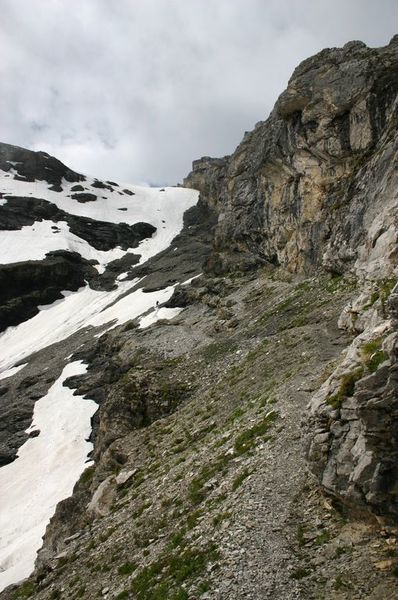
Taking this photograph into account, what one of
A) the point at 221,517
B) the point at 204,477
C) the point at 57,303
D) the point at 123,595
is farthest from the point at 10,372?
the point at 221,517

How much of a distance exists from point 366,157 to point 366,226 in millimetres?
10164

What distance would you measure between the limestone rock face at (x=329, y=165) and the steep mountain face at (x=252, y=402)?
0.20m

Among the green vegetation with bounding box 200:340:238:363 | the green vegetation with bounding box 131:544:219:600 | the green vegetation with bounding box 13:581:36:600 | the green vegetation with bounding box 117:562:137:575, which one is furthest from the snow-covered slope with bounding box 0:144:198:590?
the green vegetation with bounding box 131:544:219:600

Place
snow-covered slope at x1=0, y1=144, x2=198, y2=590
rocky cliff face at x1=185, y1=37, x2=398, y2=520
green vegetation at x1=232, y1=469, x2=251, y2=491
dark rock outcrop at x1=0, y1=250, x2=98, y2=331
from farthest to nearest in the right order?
dark rock outcrop at x1=0, y1=250, x2=98, y2=331, snow-covered slope at x1=0, y1=144, x2=198, y2=590, green vegetation at x1=232, y1=469, x2=251, y2=491, rocky cliff face at x1=185, y1=37, x2=398, y2=520

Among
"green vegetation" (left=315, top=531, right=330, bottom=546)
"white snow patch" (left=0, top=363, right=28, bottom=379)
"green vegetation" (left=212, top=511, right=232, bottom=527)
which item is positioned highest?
"white snow patch" (left=0, top=363, right=28, bottom=379)

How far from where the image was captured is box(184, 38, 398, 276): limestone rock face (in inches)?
1315

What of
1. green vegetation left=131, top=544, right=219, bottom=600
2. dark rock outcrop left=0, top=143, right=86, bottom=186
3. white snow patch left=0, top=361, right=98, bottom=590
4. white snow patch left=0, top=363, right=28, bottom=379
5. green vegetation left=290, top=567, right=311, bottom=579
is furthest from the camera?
dark rock outcrop left=0, top=143, right=86, bottom=186

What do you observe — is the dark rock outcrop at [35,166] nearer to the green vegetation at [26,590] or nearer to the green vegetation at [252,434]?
the green vegetation at [26,590]

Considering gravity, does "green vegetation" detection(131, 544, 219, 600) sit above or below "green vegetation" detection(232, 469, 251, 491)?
below

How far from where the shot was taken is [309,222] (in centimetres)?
4619

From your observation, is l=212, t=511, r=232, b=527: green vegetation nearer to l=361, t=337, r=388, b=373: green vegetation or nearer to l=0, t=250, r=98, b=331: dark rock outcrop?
l=361, t=337, r=388, b=373: green vegetation

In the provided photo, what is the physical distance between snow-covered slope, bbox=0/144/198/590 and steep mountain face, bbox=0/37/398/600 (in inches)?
14.8

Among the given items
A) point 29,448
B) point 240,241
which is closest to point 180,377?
point 29,448

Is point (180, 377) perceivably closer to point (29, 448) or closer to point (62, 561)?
point (62, 561)
